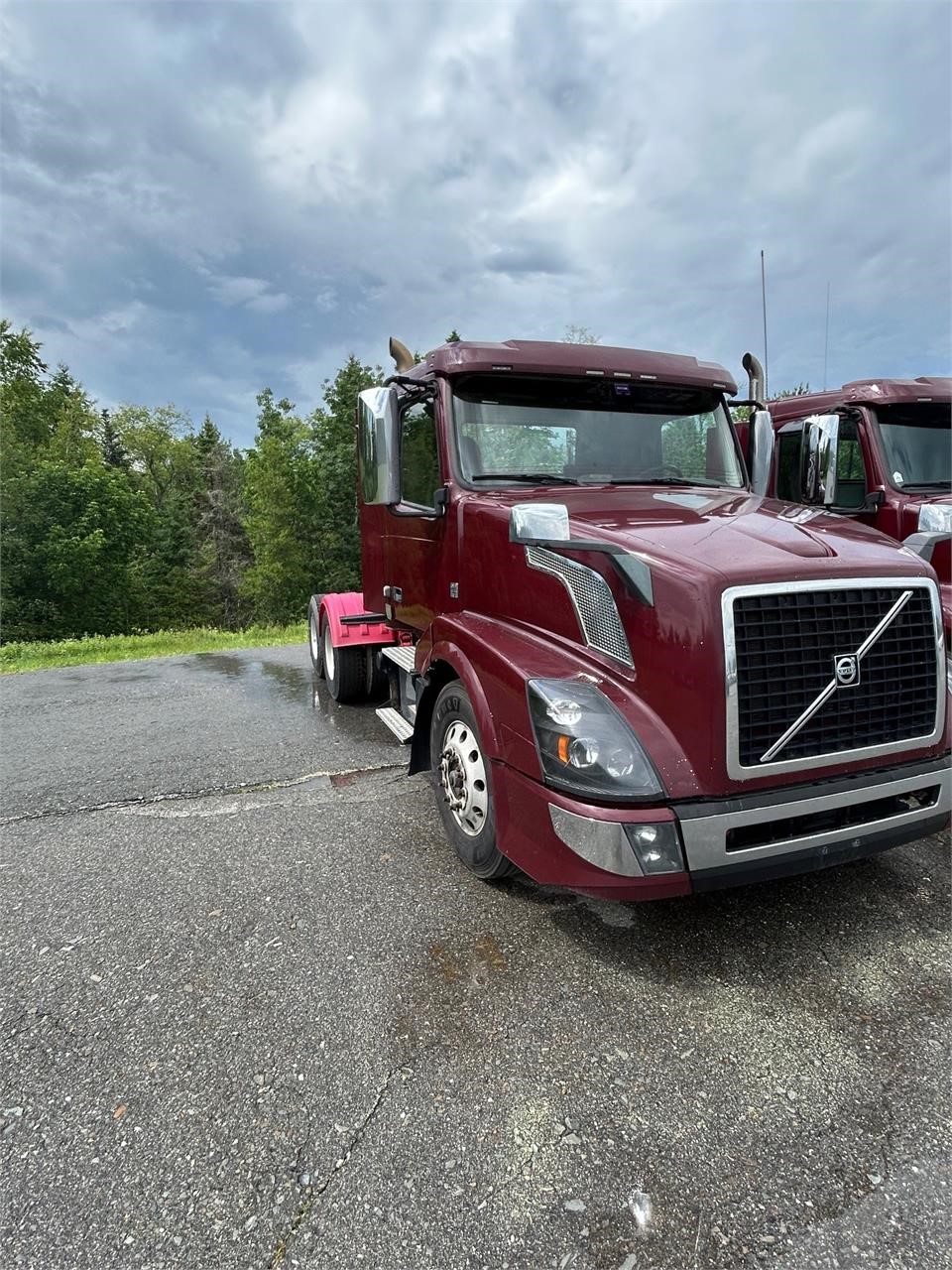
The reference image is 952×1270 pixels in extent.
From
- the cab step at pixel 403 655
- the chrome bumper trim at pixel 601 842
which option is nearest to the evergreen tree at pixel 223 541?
the cab step at pixel 403 655

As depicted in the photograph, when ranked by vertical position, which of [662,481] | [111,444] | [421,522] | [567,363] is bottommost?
[421,522]

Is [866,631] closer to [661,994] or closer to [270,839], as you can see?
[661,994]

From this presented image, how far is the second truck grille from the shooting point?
243 cm

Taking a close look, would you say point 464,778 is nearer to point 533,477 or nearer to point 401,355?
point 533,477

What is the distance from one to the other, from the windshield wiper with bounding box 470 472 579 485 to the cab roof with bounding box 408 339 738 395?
1.83 feet

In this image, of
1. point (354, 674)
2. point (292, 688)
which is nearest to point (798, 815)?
point (354, 674)

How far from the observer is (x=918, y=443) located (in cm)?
559

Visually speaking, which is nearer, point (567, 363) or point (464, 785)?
point (464, 785)

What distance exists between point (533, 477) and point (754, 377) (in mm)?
2073

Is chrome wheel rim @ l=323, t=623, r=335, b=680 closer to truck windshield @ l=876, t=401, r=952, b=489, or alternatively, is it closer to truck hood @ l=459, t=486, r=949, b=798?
truck hood @ l=459, t=486, r=949, b=798

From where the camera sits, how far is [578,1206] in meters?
1.74

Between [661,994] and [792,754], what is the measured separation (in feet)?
3.22

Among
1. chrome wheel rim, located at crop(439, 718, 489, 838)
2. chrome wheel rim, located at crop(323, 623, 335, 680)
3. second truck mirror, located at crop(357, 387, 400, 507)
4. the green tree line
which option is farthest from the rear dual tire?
the green tree line

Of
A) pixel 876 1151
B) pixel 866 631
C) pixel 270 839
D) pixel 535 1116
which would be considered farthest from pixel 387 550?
A: pixel 876 1151
